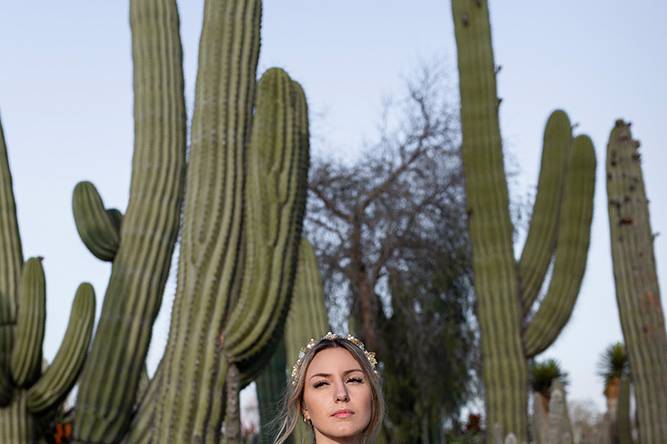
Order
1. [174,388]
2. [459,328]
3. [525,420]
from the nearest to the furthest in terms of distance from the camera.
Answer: [174,388]
[525,420]
[459,328]

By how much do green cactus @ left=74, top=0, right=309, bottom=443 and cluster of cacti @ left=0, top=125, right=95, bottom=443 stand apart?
1.88 feet

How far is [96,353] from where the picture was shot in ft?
27.5

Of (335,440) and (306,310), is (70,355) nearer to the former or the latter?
(306,310)

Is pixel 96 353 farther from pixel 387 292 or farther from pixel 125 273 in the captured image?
pixel 387 292

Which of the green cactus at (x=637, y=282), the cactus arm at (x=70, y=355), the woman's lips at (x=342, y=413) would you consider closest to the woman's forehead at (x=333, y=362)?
the woman's lips at (x=342, y=413)

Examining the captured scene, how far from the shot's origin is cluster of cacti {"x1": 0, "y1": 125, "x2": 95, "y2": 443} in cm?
898

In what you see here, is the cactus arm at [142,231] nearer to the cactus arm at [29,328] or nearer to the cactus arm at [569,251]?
the cactus arm at [29,328]

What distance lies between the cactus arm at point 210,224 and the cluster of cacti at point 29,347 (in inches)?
70.8

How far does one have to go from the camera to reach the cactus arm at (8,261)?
902 centimetres

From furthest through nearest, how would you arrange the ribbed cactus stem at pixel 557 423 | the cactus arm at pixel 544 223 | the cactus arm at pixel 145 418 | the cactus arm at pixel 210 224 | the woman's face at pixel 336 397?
1. the ribbed cactus stem at pixel 557 423
2. the cactus arm at pixel 544 223
3. the cactus arm at pixel 145 418
4. the cactus arm at pixel 210 224
5. the woman's face at pixel 336 397

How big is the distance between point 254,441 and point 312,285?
4.81 m

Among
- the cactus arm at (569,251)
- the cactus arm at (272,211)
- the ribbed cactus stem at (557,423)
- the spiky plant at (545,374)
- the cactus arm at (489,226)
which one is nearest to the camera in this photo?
the cactus arm at (272,211)

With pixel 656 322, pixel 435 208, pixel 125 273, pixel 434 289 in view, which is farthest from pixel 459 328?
pixel 125 273

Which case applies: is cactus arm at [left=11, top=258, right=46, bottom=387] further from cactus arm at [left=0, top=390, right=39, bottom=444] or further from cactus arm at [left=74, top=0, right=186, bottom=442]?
cactus arm at [left=74, top=0, right=186, bottom=442]
